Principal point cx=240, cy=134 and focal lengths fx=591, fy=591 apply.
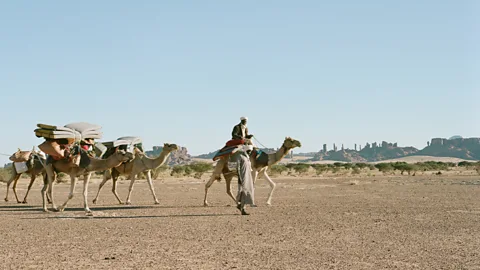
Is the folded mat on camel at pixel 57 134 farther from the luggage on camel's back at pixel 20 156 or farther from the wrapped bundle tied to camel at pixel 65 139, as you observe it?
the luggage on camel's back at pixel 20 156

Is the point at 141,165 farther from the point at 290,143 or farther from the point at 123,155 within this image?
the point at 290,143

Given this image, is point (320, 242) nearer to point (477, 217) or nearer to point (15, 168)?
point (477, 217)

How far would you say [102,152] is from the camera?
19.4 metres

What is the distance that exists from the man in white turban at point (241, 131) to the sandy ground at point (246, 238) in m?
2.15

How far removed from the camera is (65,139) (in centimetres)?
1720

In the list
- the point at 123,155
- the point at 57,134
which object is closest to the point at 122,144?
the point at 123,155

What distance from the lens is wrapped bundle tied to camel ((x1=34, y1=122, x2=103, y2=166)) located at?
55.0 feet

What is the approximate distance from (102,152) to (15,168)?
15.1ft

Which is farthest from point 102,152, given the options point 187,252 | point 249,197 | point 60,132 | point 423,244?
point 423,244

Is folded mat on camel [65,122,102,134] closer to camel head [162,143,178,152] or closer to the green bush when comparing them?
camel head [162,143,178,152]

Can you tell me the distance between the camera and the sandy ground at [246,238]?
8930 mm

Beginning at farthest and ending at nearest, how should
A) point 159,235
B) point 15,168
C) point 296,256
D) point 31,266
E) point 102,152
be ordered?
1. point 15,168
2. point 102,152
3. point 159,235
4. point 296,256
5. point 31,266

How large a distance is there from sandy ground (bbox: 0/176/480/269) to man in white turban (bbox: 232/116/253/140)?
2153 millimetres

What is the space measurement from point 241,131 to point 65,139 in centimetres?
513
